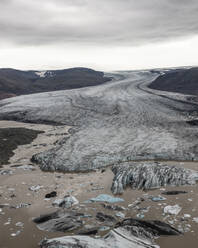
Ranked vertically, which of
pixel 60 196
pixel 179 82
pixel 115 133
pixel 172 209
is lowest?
pixel 60 196

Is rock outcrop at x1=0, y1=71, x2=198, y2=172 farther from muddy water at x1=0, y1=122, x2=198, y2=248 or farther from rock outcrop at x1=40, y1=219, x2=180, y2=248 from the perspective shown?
rock outcrop at x1=40, y1=219, x2=180, y2=248

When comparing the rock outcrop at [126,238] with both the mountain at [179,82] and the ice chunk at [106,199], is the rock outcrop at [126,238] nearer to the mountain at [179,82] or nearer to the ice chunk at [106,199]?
the ice chunk at [106,199]

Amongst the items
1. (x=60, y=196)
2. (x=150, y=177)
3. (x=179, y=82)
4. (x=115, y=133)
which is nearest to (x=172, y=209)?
(x=150, y=177)

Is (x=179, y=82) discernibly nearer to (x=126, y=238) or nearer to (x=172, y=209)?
(x=172, y=209)

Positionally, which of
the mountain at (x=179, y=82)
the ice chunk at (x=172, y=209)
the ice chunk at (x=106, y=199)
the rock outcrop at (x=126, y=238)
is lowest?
the ice chunk at (x=106, y=199)

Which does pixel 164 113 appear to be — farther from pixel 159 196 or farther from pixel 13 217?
pixel 13 217

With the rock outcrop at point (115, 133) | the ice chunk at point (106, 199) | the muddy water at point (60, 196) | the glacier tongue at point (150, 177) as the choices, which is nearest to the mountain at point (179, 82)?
the rock outcrop at point (115, 133)
